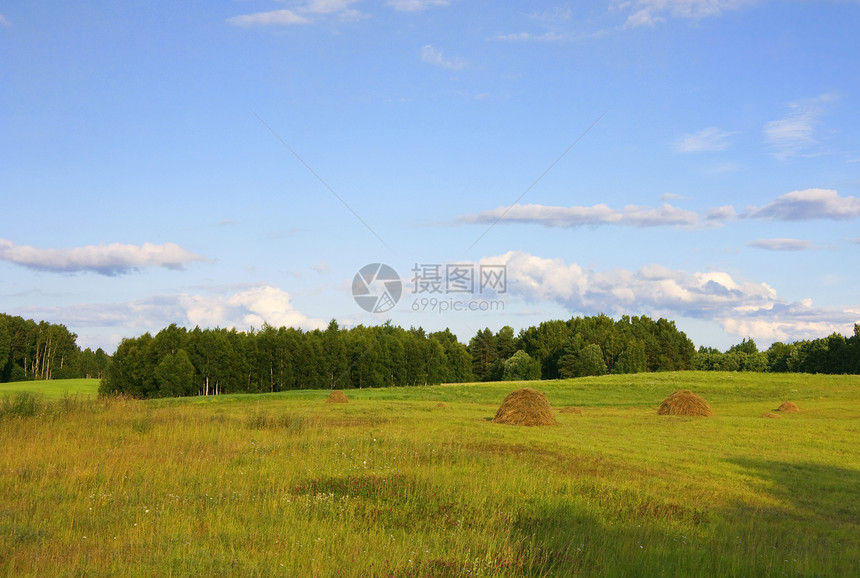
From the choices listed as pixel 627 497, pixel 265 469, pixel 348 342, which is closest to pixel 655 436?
pixel 627 497

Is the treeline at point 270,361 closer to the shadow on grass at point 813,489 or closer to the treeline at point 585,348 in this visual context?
the treeline at point 585,348

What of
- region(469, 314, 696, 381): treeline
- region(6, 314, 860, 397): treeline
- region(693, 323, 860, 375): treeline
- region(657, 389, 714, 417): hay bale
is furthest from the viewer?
region(469, 314, 696, 381): treeline

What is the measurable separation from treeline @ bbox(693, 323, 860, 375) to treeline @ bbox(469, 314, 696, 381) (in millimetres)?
7936

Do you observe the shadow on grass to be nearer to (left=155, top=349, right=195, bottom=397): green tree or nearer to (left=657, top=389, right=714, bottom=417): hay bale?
(left=657, top=389, right=714, bottom=417): hay bale

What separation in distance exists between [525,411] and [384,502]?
1847cm

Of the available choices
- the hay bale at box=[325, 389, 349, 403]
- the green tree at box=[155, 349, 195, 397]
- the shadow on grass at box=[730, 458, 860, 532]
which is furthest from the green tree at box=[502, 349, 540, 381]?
the shadow on grass at box=[730, 458, 860, 532]

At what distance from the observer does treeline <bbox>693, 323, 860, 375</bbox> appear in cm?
8893

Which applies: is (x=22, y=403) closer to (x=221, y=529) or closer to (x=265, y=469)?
(x=265, y=469)

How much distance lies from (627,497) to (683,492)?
2.38 meters

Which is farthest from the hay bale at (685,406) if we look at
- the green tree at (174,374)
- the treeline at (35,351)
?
the treeline at (35,351)

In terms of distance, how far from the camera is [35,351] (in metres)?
117

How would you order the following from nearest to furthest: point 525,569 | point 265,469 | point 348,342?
point 525,569, point 265,469, point 348,342

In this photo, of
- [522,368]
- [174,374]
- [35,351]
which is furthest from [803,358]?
[35,351]

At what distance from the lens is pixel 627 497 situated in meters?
12.1
